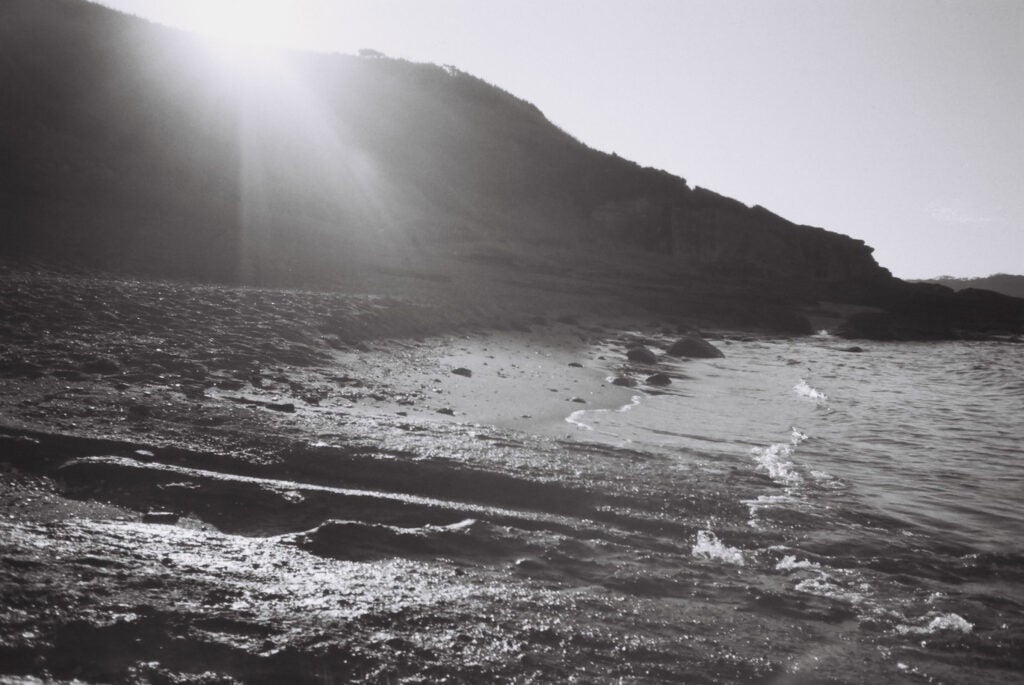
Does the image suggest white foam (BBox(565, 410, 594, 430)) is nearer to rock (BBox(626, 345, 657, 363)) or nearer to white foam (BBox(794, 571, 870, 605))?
white foam (BBox(794, 571, 870, 605))

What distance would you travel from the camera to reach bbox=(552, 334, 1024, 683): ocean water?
2.80 meters

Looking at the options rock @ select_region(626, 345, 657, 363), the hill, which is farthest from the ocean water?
the hill

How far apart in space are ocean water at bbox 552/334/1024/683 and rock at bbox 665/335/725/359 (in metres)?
4.00

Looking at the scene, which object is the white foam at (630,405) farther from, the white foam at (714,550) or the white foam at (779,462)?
the white foam at (714,550)

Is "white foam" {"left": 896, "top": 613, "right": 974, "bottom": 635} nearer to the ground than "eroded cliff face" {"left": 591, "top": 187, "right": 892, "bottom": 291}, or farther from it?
nearer to the ground

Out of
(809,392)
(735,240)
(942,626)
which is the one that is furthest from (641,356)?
(735,240)

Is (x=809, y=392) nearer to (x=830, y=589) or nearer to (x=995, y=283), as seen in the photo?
(x=830, y=589)

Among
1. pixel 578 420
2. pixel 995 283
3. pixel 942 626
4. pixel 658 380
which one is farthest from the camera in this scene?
pixel 995 283

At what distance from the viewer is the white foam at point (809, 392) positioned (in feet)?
33.0

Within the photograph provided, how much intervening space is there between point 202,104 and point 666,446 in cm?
1448

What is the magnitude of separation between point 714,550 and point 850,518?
117 cm

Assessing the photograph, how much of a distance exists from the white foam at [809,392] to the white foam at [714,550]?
22.2ft

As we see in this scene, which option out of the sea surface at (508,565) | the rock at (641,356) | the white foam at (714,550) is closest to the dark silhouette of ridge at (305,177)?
the rock at (641,356)

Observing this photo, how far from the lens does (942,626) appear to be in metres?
2.97
